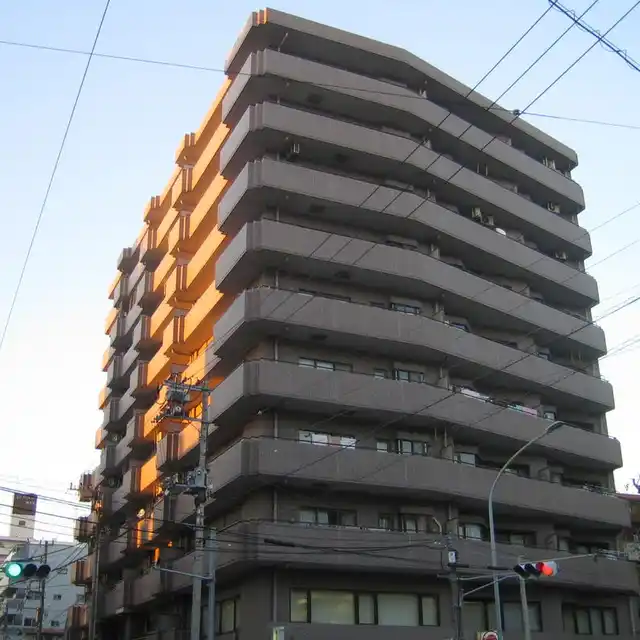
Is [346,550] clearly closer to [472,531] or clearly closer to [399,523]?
[399,523]

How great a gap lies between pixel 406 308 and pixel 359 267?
4.15 meters

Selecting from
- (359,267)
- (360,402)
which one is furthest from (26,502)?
(359,267)

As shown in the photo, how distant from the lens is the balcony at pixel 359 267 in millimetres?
41531

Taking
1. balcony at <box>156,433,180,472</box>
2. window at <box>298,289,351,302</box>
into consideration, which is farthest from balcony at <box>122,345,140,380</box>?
window at <box>298,289,351,302</box>

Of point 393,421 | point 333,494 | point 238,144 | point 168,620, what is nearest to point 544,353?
point 393,421

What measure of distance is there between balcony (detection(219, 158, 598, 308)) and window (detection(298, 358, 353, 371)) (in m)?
7.89

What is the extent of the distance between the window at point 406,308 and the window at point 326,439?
25.3 ft

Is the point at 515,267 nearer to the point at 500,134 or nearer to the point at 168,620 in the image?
the point at 500,134

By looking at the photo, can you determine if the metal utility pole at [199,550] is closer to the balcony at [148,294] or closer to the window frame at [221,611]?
the window frame at [221,611]

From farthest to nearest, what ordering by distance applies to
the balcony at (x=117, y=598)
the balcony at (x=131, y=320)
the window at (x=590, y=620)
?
the balcony at (x=131, y=320) < the balcony at (x=117, y=598) < the window at (x=590, y=620)

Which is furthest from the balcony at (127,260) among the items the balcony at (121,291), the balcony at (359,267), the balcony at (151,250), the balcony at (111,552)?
the balcony at (359,267)

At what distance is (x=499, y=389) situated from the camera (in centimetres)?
4884

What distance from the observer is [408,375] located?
1730 inches

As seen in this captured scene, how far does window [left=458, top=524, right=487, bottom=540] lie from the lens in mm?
43031
